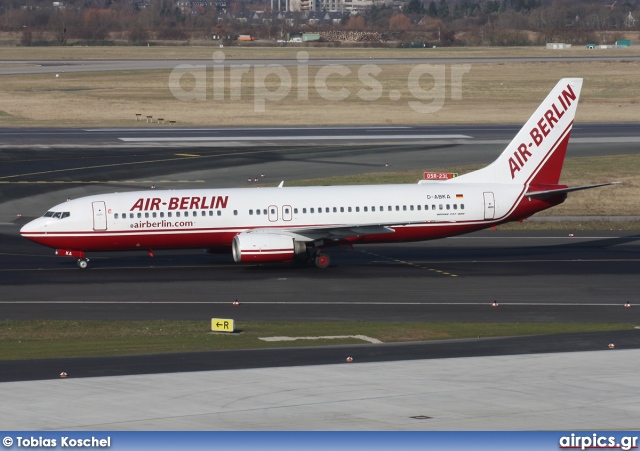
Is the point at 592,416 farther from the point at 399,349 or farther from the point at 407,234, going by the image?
the point at 407,234

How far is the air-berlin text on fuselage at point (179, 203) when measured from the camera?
49312mm

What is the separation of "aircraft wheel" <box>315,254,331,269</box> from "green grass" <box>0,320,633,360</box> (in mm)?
11044

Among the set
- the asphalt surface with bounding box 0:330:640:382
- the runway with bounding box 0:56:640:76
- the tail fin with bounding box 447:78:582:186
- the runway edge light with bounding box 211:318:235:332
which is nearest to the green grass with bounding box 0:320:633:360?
the runway edge light with bounding box 211:318:235:332

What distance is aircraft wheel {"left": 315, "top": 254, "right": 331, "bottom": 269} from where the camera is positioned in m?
50.0

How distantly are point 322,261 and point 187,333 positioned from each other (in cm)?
1356

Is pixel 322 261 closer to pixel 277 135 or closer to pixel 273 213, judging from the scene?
pixel 273 213

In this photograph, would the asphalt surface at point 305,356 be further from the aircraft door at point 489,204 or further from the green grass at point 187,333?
the aircraft door at point 489,204

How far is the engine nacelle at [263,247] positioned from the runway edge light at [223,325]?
1078cm

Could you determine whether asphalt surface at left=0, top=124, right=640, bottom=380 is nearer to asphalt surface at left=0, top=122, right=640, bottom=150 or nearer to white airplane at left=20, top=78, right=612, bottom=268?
white airplane at left=20, top=78, right=612, bottom=268

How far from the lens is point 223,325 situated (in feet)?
122

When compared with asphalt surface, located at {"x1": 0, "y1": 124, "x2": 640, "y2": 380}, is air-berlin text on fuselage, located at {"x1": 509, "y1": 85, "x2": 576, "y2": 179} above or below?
above

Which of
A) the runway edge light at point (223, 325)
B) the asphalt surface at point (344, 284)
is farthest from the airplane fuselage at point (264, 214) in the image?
the runway edge light at point (223, 325)

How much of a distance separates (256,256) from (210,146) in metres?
43.7

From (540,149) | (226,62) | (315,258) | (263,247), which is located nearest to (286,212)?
(263,247)
